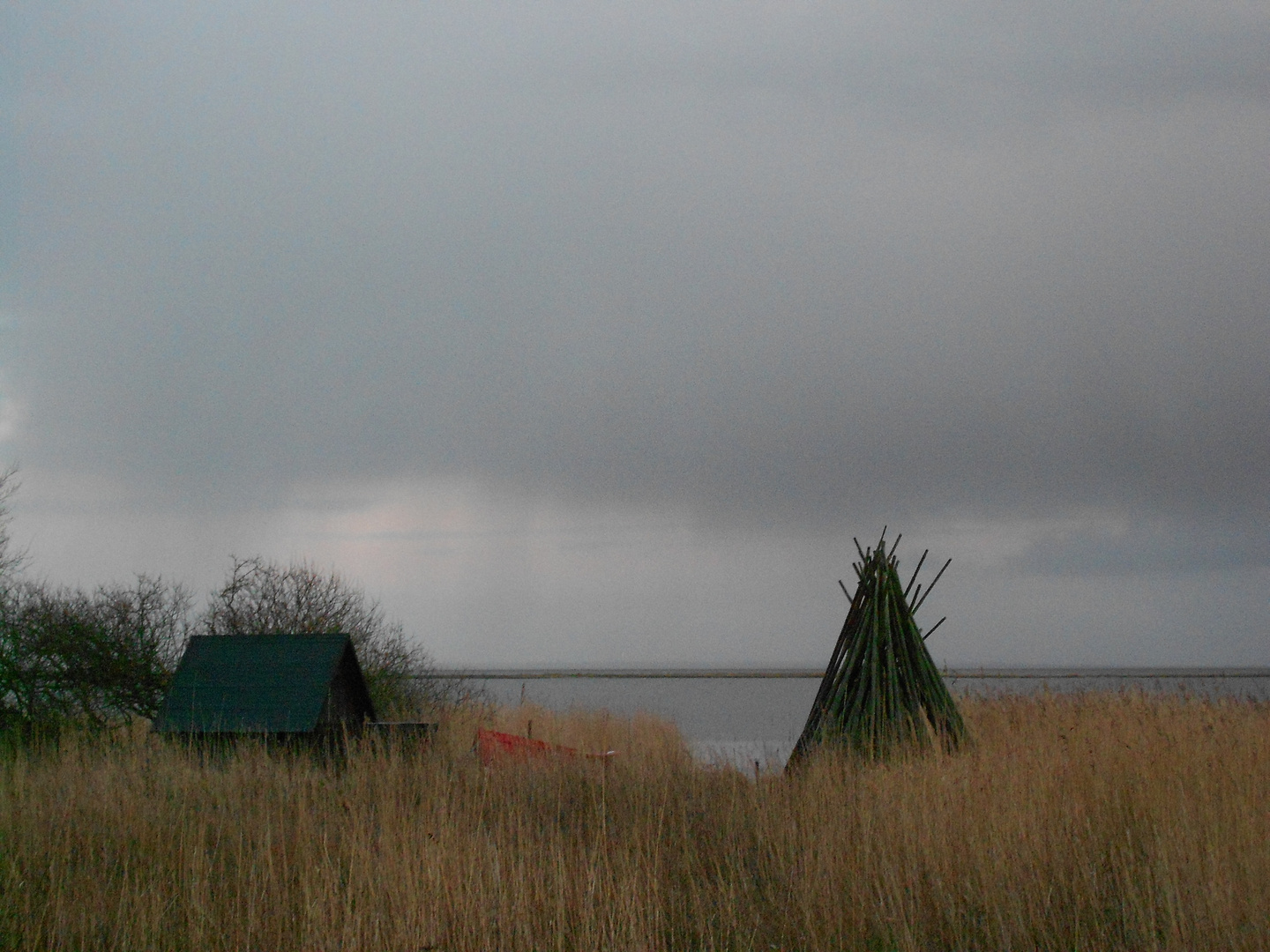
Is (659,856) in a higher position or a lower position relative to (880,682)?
lower

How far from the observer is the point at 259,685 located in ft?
34.4

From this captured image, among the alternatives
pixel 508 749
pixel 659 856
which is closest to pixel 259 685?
pixel 508 749

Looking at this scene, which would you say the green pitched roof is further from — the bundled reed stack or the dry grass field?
the bundled reed stack

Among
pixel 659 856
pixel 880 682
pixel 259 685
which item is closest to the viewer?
pixel 659 856

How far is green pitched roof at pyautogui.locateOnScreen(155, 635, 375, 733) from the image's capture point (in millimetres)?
10125

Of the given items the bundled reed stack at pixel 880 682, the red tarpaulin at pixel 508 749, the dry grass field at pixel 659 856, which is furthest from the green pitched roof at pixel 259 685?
the bundled reed stack at pixel 880 682

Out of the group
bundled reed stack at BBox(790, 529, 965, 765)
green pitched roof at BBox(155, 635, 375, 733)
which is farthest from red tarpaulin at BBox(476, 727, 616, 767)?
bundled reed stack at BBox(790, 529, 965, 765)

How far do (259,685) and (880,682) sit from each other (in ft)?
20.4

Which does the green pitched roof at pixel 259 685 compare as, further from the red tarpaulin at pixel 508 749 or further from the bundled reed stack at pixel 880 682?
the bundled reed stack at pixel 880 682

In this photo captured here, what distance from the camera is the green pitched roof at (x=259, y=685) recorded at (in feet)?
33.2

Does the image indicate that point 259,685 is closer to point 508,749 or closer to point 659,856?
point 508,749

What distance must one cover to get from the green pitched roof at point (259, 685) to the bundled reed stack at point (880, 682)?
4.77 metres

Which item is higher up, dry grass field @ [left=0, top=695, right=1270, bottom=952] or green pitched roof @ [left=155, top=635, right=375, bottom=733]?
green pitched roof @ [left=155, top=635, right=375, bottom=733]

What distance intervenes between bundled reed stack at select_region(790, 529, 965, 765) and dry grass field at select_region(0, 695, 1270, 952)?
661 millimetres
